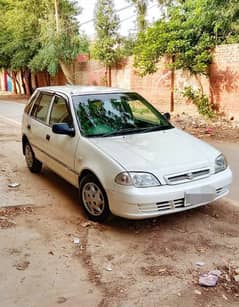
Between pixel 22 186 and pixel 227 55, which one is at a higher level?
Result: pixel 227 55

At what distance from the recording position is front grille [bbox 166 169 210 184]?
13.3 feet

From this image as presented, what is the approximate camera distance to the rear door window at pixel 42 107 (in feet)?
19.5

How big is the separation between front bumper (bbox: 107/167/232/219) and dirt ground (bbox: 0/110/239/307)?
34 centimetres

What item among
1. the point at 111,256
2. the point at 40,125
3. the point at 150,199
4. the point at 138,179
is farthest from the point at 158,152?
the point at 40,125

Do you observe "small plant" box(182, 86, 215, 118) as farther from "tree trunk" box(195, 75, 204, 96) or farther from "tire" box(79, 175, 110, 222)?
"tire" box(79, 175, 110, 222)

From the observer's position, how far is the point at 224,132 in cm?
1023

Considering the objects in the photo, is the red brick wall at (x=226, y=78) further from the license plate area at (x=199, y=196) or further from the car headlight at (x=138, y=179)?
the car headlight at (x=138, y=179)

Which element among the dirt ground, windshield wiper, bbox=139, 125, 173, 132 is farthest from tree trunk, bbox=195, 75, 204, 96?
the dirt ground

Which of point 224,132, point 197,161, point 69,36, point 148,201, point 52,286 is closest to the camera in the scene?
point 52,286

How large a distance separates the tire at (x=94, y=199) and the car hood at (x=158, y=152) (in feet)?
1.45

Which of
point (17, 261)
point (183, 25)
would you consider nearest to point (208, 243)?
point (17, 261)

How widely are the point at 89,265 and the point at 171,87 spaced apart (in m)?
11.3

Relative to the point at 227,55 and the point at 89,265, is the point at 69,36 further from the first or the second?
the point at 89,265

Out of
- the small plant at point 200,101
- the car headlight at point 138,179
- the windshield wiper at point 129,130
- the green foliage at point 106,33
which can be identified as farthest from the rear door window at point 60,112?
the green foliage at point 106,33
